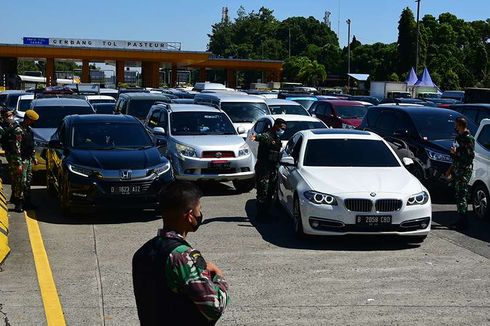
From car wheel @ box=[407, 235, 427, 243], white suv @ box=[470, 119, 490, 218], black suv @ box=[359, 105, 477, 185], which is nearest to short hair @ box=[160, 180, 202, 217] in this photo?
car wheel @ box=[407, 235, 427, 243]

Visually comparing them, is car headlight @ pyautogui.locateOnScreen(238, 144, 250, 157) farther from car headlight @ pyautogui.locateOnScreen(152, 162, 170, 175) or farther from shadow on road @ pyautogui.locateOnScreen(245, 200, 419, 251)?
shadow on road @ pyautogui.locateOnScreen(245, 200, 419, 251)

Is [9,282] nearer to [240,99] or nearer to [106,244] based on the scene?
[106,244]

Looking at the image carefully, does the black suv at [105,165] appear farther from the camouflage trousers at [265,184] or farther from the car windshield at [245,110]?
the car windshield at [245,110]

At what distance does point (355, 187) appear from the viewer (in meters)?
9.36

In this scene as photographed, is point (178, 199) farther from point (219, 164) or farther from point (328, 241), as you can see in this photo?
point (219, 164)

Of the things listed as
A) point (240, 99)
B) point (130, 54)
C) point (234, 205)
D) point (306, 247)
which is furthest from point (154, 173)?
point (130, 54)

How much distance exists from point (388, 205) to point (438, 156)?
16.1 ft

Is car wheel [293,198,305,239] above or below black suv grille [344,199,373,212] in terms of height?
below

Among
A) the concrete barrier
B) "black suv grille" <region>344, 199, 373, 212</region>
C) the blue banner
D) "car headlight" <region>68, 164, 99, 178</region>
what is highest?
the blue banner

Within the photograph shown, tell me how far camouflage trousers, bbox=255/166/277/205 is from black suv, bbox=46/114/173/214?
1.48 meters

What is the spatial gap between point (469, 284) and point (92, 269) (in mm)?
4154

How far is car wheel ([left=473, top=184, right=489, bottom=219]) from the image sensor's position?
1133 cm

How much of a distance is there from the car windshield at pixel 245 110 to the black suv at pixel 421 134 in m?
4.71

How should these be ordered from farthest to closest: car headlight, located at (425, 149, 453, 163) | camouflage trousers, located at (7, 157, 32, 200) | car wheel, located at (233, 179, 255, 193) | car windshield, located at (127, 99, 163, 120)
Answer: car windshield, located at (127, 99, 163, 120), car wheel, located at (233, 179, 255, 193), car headlight, located at (425, 149, 453, 163), camouflage trousers, located at (7, 157, 32, 200)
